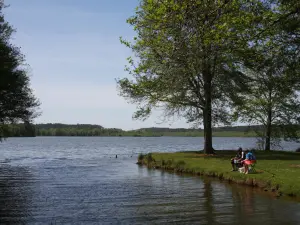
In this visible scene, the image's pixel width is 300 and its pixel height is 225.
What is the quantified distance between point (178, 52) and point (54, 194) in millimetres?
11416

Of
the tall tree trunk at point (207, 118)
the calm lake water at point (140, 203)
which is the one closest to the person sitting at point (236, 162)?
the calm lake water at point (140, 203)

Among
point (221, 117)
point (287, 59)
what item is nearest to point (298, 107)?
point (221, 117)

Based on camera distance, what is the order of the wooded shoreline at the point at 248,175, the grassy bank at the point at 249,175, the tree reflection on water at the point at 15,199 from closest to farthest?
the tree reflection on water at the point at 15,199
the wooded shoreline at the point at 248,175
the grassy bank at the point at 249,175

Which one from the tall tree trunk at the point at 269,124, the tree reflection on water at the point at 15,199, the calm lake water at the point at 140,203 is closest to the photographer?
the calm lake water at the point at 140,203

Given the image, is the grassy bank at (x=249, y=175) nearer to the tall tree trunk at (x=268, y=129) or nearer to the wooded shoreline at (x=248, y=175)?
the wooded shoreline at (x=248, y=175)

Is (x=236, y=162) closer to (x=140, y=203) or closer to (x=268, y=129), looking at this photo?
(x=140, y=203)

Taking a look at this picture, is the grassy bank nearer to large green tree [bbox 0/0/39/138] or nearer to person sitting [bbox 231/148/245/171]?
person sitting [bbox 231/148/245/171]

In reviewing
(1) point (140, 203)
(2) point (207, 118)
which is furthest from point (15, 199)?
(2) point (207, 118)

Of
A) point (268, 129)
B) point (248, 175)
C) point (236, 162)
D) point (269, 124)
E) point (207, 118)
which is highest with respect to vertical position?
point (207, 118)

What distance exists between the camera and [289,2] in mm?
16734

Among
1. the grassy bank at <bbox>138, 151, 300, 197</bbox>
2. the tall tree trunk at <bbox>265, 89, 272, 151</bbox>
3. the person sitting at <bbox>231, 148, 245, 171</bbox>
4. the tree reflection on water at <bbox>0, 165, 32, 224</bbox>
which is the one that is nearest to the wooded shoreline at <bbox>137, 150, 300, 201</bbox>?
the grassy bank at <bbox>138, 151, 300, 197</bbox>

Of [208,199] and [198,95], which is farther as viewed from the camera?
[198,95]

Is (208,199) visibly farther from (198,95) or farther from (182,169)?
(198,95)

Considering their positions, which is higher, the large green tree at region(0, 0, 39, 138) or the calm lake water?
the large green tree at region(0, 0, 39, 138)
